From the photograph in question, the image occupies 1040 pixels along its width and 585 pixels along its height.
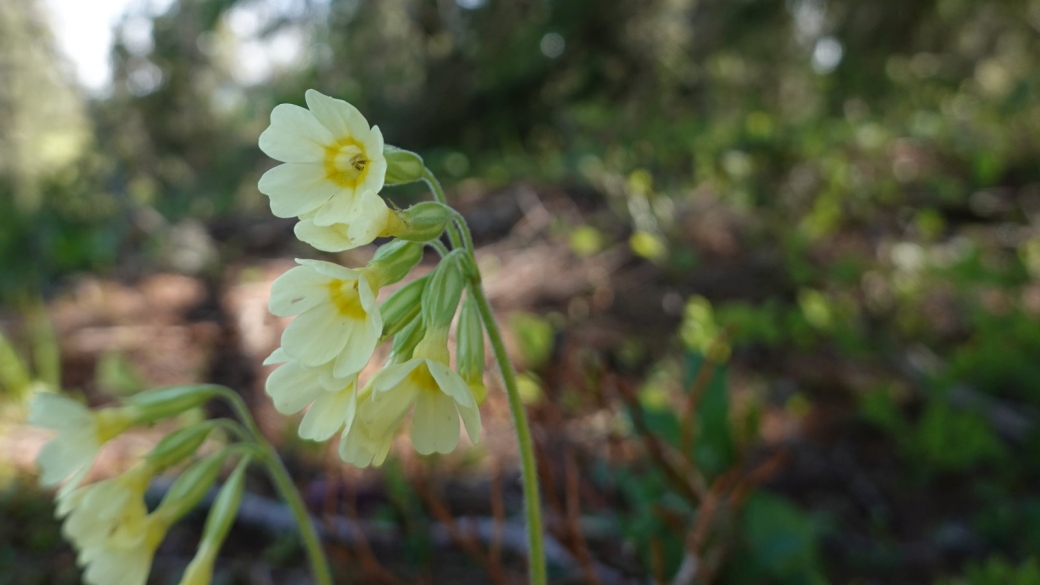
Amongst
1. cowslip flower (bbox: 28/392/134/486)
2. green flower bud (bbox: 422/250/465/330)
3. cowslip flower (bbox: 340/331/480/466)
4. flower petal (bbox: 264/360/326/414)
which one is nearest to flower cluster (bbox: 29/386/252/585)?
cowslip flower (bbox: 28/392/134/486)

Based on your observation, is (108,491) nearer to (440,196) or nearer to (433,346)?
(433,346)

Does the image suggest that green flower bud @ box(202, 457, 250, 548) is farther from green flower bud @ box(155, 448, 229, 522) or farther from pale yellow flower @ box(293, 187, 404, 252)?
pale yellow flower @ box(293, 187, 404, 252)

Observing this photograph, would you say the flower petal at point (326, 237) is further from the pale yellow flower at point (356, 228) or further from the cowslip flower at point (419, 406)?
Answer: the cowslip flower at point (419, 406)

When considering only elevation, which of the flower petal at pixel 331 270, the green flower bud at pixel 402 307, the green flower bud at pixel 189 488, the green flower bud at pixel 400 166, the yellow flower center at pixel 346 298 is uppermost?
the green flower bud at pixel 400 166

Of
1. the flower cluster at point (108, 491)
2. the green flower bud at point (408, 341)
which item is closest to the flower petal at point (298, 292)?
the green flower bud at point (408, 341)

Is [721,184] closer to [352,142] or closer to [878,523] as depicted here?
[878,523]

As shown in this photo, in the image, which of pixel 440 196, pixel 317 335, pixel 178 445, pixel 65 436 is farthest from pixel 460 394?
pixel 65 436
